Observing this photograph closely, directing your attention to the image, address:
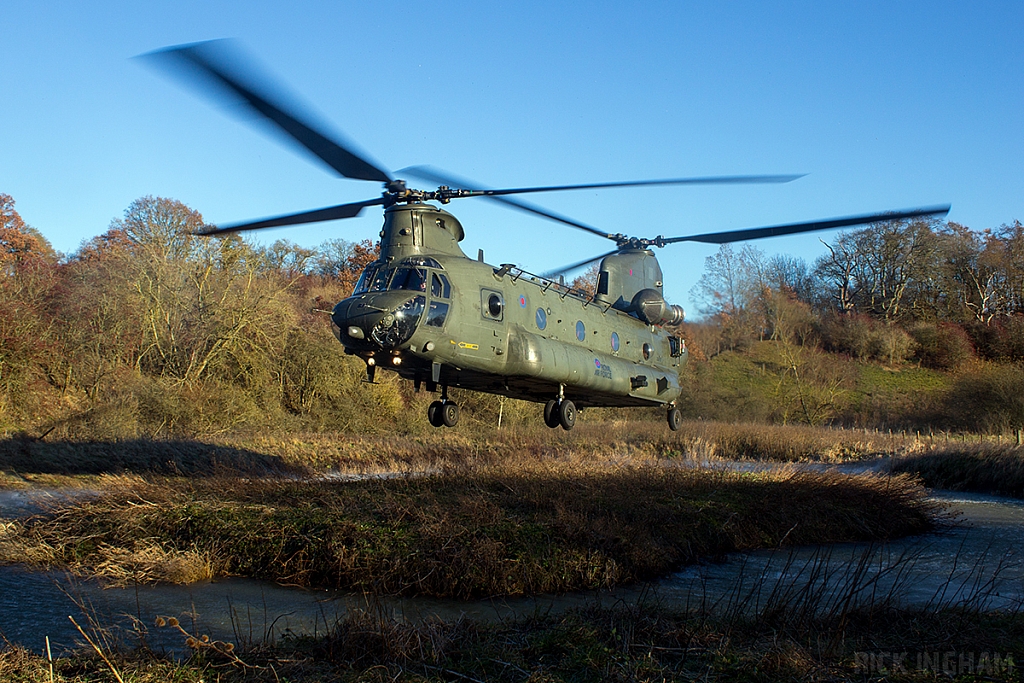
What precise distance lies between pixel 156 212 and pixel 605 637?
159 ft

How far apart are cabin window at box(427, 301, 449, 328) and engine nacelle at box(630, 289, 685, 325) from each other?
7366 mm

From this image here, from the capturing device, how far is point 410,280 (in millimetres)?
14414

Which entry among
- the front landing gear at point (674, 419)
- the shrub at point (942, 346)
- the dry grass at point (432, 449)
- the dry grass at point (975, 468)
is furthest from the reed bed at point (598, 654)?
the shrub at point (942, 346)

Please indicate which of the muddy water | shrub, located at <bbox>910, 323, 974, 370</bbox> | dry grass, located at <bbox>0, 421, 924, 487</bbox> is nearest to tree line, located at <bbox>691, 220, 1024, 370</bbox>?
shrub, located at <bbox>910, 323, 974, 370</bbox>

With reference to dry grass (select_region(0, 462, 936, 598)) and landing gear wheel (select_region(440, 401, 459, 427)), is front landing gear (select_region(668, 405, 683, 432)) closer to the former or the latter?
dry grass (select_region(0, 462, 936, 598))

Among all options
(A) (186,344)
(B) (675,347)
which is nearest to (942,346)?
(B) (675,347)

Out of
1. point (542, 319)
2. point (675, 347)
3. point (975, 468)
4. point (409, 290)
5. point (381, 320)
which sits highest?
point (409, 290)

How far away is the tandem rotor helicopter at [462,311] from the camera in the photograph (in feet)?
45.4

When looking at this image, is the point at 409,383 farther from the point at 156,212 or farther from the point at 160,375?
the point at 156,212

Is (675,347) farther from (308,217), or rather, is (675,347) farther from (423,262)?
(308,217)


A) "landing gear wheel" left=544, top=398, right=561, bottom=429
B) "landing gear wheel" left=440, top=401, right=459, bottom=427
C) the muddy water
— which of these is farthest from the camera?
"landing gear wheel" left=544, top=398, right=561, bottom=429

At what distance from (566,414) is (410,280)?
4661 mm

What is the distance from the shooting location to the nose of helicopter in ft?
45.2

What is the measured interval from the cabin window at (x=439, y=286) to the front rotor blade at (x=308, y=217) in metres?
1.88
